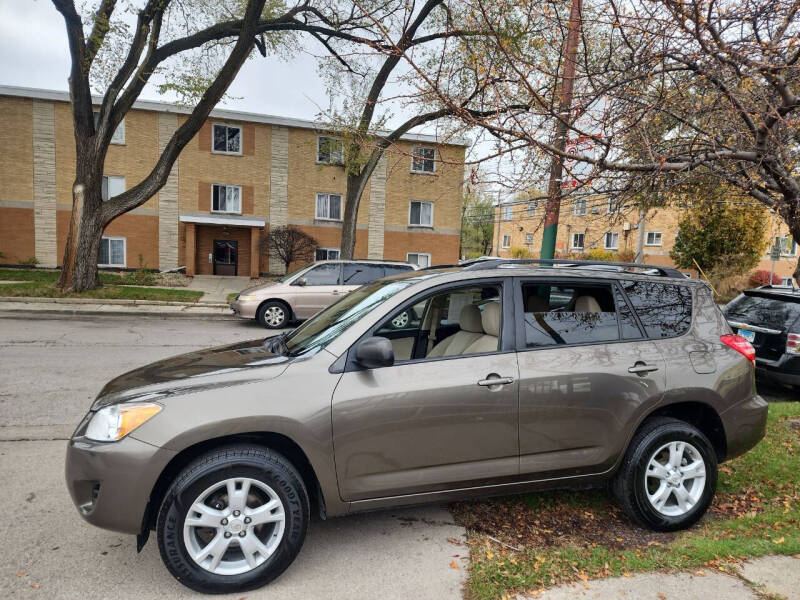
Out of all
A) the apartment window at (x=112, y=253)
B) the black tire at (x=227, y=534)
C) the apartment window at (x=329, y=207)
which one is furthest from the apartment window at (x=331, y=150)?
the black tire at (x=227, y=534)

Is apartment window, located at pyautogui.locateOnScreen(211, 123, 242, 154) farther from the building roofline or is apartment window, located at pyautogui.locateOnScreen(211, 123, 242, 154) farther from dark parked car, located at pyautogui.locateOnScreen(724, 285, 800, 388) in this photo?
dark parked car, located at pyautogui.locateOnScreen(724, 285, 800, 388)

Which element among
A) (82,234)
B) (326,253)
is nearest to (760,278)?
(326,253)

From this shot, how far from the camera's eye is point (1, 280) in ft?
57.3

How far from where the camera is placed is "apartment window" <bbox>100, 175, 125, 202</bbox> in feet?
76.3

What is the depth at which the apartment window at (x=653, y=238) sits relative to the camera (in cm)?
3591

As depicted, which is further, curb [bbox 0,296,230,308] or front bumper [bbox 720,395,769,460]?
curb [bbox 0,296,230,308]

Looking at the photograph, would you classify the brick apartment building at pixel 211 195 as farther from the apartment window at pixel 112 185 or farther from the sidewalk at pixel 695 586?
the sidewalk at pixel 695 586

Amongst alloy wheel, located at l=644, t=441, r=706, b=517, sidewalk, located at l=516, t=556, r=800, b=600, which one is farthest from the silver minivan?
sidewalk, located at l=516, t=556, r=800, b=600

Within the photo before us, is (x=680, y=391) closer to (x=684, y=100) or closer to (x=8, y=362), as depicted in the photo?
(x=684, y=100)

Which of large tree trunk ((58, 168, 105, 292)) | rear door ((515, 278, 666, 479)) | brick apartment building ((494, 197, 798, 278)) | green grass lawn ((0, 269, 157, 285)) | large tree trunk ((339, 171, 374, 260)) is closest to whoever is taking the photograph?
rear door ((515, 278, 666, 479))

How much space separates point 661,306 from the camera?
369 centimetres

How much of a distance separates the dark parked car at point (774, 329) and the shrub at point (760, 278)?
23.5 metres

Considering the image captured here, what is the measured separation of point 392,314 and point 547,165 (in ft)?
8.42

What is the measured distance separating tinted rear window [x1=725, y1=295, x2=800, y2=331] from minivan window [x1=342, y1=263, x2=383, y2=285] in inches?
293
